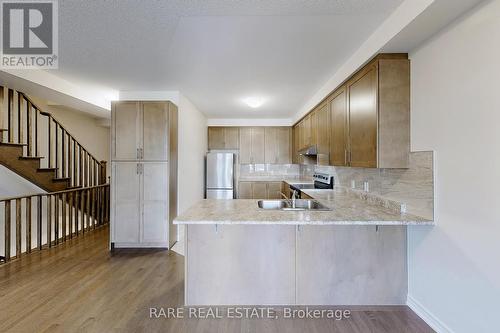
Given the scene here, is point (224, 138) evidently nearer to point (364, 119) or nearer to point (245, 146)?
point (245, 146)

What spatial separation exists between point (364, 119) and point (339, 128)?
2.12 ft

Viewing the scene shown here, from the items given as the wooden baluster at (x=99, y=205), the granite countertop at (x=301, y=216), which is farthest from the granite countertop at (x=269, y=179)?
the granite countertop at (x=301, y=216)

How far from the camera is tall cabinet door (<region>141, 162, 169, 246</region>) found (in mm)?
4043

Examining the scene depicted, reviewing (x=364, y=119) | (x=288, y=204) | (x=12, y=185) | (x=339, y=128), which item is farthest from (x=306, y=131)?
(x=12, y=185)

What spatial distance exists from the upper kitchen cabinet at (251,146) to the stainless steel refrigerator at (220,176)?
0.53 metres

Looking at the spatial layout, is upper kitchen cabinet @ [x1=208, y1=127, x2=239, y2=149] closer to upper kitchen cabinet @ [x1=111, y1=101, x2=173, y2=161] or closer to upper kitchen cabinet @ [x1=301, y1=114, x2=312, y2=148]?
upper kitchen cabinet @ [x1=301, y1=114, x2=312, y2=148]

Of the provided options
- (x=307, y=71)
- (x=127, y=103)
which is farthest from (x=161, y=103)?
(x=307, y=71)

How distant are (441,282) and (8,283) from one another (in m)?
4.14

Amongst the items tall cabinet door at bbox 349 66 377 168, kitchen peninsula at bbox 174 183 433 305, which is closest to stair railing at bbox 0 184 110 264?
kitchen peninsula at bbox 174 183 433 305

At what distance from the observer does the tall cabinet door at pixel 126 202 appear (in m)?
4.05

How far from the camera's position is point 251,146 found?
6.70 m

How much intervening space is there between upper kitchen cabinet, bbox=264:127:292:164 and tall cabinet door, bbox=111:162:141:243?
11.4 feet

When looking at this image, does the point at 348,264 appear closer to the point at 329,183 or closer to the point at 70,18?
the point at 329,183

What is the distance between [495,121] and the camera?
1549 mm
